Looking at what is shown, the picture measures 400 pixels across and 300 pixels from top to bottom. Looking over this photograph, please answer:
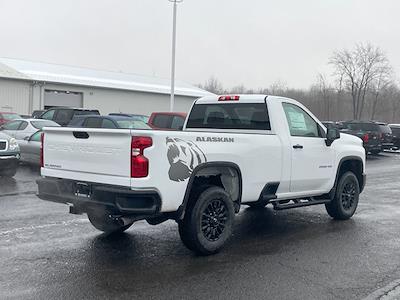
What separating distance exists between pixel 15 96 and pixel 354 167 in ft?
102

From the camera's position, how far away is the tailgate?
5.35 m

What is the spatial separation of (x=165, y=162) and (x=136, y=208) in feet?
1.92

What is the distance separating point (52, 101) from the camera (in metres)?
38.5

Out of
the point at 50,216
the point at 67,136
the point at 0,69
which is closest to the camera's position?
the point at 67,136

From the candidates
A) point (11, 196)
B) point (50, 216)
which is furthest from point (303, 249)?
point (11, 196)

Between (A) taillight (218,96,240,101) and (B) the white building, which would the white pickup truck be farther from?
(B) the white building

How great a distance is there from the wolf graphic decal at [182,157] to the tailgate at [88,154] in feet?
1.59

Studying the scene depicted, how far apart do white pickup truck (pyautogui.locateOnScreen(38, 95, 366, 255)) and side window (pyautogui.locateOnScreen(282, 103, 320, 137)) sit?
0.02 meters

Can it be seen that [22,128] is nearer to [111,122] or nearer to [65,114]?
[111,122]

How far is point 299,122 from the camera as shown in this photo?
7.67 meters

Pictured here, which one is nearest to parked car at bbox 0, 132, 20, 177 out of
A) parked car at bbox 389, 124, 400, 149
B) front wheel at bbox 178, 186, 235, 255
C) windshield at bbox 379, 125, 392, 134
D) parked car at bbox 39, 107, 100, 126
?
front wheel at bbox 178, 186, 235, 255

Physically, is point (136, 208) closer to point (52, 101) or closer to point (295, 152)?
point (295, 152)

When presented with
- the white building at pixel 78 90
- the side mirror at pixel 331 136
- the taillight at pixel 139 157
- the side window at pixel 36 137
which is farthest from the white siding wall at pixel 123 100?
the taillight at pixel 139 157

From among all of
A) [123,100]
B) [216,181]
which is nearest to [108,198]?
[216,181]
